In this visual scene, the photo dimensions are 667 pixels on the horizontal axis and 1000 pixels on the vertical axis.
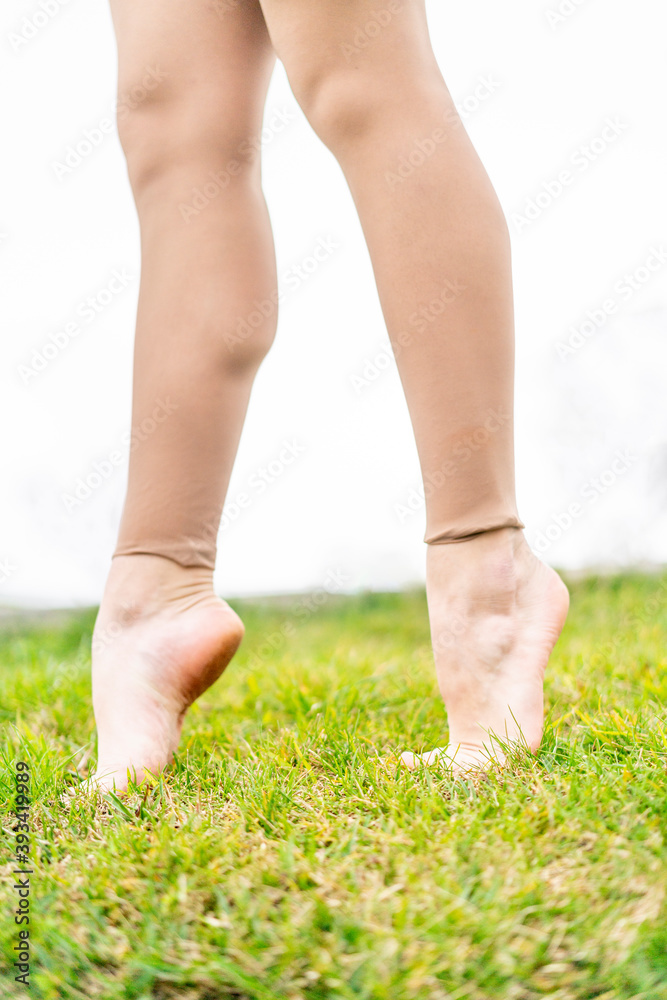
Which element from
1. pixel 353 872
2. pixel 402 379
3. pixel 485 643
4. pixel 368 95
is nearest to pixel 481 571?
pixel 485 643

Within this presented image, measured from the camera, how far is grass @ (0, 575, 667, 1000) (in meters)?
0.58

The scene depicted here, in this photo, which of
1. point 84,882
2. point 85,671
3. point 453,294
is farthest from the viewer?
point 85,671

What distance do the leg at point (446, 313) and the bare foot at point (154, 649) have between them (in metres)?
0.38

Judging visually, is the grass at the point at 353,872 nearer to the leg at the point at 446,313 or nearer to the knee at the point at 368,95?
the leg at the point at 446,313

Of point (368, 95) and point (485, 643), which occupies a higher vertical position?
point (368, 95)

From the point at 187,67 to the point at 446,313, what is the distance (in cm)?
64

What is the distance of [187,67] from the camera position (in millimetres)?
1188

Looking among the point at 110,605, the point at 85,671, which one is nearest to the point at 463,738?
the point at 110,605

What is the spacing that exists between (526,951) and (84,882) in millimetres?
422

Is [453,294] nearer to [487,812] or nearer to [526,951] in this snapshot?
[487,812]

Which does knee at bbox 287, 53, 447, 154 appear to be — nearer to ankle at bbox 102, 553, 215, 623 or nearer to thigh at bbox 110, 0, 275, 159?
thigh at bbox 110, 0, 275, 159

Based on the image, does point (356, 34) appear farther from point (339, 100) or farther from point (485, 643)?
point (485, 643)

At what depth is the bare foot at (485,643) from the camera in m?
0.95

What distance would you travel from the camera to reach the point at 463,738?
0.97 metres
